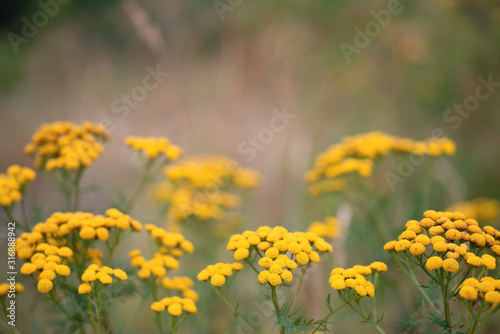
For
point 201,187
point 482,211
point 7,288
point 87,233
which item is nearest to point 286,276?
point 87,233

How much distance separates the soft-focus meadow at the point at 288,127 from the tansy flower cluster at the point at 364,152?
0.02m

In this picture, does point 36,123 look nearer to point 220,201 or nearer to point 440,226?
point 220,201

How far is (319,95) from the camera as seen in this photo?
5.78 m

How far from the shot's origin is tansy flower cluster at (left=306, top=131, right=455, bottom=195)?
294 cm

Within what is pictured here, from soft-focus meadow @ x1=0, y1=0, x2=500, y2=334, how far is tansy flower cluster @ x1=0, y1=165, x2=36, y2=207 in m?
0.06

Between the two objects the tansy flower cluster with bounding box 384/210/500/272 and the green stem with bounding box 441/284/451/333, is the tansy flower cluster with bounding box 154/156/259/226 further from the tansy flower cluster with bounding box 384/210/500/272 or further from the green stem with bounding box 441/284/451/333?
the green stem with bounding box 441/284/451/333

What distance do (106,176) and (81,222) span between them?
4673mm

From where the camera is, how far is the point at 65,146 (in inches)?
99.3

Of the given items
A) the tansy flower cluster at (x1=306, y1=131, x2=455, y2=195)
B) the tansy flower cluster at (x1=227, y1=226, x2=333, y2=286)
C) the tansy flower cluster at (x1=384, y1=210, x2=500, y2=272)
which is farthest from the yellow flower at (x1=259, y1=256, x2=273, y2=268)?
the tansy flower cluster at (x1=306, y1=131, x2=455, y2=195)

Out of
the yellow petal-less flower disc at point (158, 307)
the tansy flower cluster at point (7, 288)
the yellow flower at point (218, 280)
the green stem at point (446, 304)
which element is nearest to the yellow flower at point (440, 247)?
the green stem at point (446, 304)

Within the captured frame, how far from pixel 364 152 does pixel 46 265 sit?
2.31 metres

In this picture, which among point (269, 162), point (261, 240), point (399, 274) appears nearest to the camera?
point (261, 240)

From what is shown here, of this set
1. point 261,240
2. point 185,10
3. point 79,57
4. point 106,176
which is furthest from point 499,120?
point 79,57

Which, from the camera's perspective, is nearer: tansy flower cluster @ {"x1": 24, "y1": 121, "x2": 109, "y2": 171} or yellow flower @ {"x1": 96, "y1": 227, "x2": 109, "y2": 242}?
yellow flower @ {"x1": 96, "y1": 227, "x2": 109, "y2": 242}
